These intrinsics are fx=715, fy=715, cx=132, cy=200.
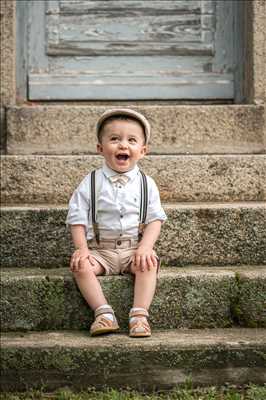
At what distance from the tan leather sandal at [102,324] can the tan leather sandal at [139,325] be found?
0.08 m

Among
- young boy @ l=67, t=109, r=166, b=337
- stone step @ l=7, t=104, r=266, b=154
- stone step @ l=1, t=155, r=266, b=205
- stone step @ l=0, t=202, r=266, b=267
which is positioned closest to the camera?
young boy @ l=67, t=109, r=166, b=337

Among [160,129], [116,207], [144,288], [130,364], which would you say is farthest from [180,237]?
[160,129]

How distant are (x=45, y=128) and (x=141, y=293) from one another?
1747mm

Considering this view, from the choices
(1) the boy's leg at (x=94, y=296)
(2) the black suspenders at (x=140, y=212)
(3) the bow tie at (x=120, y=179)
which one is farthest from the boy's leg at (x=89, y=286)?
(3) the bow tie at (x=120, y=179)

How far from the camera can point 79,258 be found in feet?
10.8

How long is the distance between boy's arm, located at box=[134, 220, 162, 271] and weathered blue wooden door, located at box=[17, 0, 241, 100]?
1939mm

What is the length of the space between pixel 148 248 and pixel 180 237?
1.36ft

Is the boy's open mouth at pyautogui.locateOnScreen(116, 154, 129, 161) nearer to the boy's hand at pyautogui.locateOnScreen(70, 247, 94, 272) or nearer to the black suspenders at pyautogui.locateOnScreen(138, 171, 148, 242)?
the black suspenders at pyautogui.locateOnScreen(138, 171, 148, 242)

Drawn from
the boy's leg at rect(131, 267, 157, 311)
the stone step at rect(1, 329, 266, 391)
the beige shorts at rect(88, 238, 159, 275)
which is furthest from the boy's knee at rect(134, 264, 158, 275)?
the stone step at rect(1, 329, 266, 391)

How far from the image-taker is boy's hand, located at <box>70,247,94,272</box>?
328 cm

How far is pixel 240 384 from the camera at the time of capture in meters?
3.05

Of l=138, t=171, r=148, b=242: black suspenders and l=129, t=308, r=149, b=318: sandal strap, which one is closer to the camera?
l=129, t=308, r=149, b=318: sandal strap

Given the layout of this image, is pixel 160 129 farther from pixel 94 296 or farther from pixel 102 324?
pixel 102 324

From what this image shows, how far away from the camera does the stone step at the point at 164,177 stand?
167 inches
